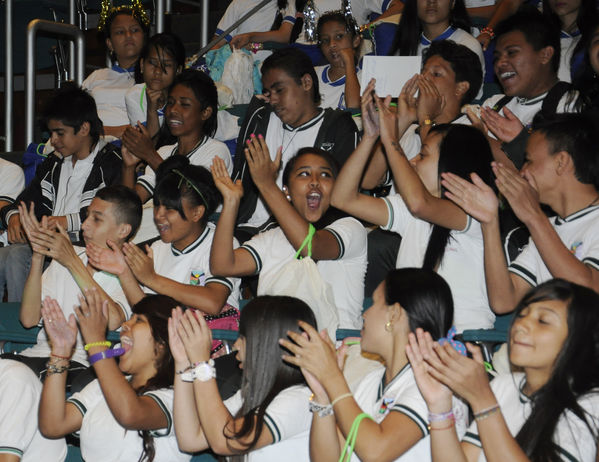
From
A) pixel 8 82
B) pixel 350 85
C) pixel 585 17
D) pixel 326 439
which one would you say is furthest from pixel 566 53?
pixel 8 82

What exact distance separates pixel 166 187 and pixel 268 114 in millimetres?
934

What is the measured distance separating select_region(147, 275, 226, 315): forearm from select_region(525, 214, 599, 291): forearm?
1.29m

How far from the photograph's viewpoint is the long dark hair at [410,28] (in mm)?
4906

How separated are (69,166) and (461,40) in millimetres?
2287

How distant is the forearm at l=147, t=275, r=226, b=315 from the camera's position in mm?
3361

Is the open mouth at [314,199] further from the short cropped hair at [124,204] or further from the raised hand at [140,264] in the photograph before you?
the short cropped hair at [124,204]

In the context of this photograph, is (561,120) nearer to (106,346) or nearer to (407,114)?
(407,114)

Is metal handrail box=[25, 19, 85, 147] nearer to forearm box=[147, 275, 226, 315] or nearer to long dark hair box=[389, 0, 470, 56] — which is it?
long dark hair box=[389, 0, 470, 56]

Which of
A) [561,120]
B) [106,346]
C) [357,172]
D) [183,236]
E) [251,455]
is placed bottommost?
[251,455]

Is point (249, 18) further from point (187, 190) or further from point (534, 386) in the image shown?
point (534, 386)

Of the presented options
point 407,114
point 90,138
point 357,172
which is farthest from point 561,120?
point 90,138

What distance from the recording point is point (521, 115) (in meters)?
4.08

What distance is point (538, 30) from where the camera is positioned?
4125mm

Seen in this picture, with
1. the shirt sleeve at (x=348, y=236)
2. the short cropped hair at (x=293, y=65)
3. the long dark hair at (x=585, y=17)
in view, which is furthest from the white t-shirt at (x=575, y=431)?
the long dark hair at (x=585, y=17)
